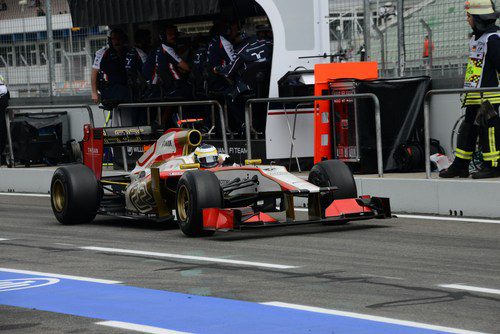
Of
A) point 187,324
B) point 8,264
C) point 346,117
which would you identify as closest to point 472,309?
point 187,324

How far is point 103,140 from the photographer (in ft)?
45.7

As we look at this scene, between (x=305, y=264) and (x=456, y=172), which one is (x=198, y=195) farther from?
(x=456, y=172)

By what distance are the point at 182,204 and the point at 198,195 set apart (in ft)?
1.78

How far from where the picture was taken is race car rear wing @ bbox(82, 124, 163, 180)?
13945mm

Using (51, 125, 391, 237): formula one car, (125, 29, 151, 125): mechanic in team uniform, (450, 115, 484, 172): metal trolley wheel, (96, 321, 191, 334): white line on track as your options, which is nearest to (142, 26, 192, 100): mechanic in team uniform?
(125, 29, 151, 125): mechanic in team uniform

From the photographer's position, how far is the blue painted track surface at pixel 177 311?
681 centimetres

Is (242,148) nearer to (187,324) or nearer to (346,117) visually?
(346,117)

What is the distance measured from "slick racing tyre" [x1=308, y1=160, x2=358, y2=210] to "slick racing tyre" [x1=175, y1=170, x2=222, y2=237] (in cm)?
121

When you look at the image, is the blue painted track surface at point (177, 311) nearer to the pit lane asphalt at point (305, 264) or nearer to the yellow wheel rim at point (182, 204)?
the pit lane asphalt at point (305, 264)

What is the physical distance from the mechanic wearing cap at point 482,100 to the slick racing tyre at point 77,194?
406 cm

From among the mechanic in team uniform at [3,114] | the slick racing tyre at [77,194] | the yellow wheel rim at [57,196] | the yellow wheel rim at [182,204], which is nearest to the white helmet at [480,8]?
the yellow wheel rim at [182,204]

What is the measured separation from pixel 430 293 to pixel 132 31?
14.9 meters

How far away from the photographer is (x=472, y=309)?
7.27 metres

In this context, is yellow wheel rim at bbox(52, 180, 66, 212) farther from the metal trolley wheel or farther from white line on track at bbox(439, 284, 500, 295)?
white line on track at bbox(439, 284, 500, 295)
